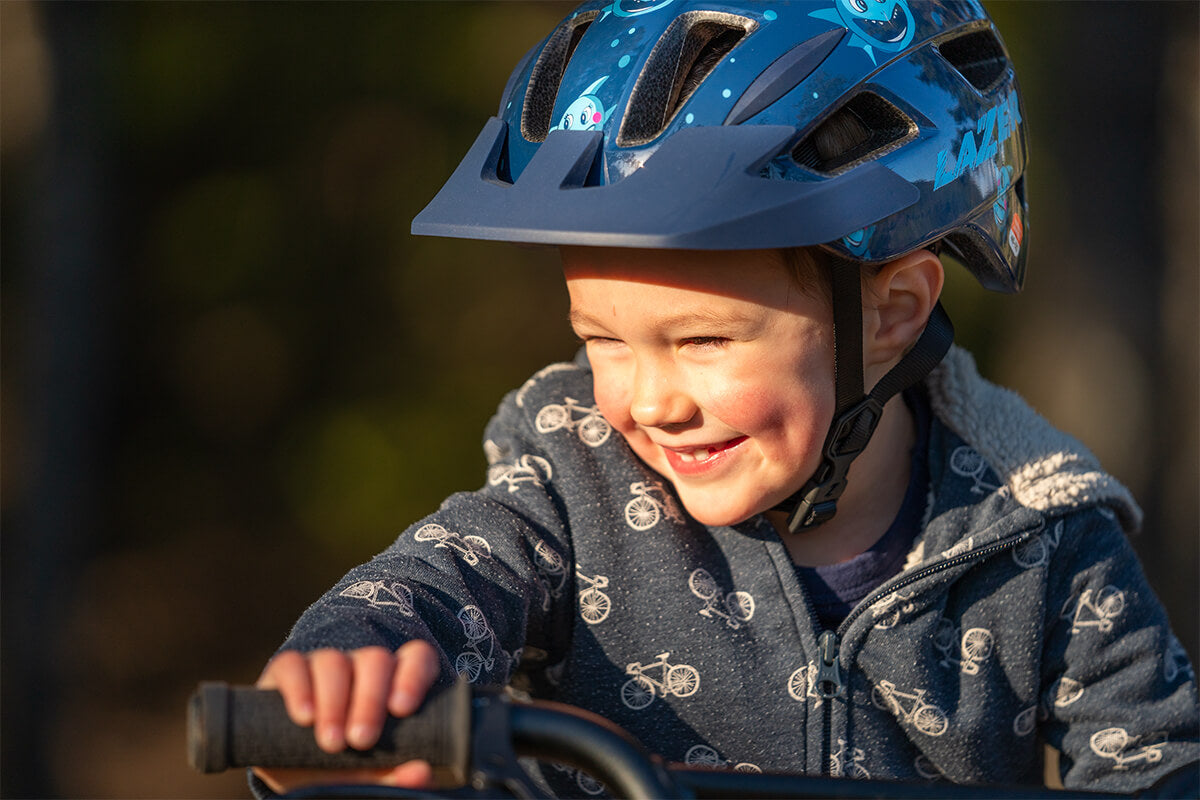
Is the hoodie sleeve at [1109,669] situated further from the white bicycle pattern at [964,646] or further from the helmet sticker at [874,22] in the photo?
the helmet sticker at [874,22]

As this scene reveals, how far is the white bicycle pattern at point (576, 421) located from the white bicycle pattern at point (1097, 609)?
3.26ft

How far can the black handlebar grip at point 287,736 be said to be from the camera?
1.29 m

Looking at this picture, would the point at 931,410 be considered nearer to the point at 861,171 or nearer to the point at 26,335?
the point at 861,171

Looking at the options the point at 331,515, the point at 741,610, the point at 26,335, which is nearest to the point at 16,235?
the point at 26,335

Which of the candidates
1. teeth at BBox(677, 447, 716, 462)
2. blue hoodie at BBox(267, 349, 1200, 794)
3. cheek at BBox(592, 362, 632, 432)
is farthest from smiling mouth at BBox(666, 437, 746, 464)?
blue hoodie at BBox(267, 349, 1200, 794)

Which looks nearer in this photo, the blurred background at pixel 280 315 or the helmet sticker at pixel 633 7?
the helmet sticker at pixel 633 7

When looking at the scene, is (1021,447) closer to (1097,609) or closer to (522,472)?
(1097,609)

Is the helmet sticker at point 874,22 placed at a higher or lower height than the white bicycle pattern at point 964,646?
higher

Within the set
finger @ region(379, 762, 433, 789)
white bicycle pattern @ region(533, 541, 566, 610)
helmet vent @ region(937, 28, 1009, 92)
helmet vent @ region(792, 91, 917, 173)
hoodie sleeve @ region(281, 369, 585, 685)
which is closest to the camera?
finger @ region(379, 762, 433, 789)

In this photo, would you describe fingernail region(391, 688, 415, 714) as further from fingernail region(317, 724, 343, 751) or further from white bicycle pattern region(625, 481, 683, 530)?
white bicycle pattern region(625, 481, 683, 530)

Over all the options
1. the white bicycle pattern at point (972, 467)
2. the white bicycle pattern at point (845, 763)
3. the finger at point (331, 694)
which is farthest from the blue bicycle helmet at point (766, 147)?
the finger at point (331, 694)

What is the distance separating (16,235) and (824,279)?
3.82 m

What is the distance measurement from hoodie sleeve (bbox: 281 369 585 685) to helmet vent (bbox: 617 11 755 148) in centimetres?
70

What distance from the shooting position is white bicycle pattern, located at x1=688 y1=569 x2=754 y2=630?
7.79ft
